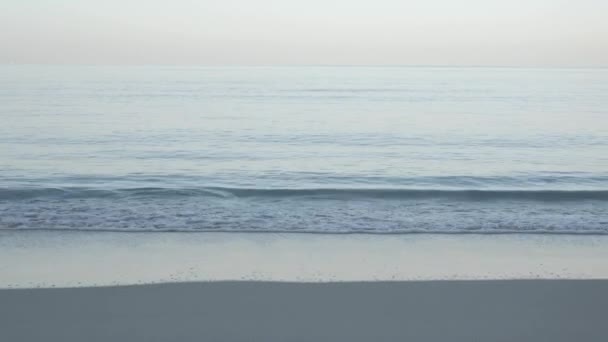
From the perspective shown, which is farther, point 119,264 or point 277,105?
point 277,105

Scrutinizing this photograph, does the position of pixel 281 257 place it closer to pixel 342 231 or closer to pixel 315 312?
pixel 342 231

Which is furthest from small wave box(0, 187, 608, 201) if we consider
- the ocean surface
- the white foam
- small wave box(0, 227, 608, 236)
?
the white foam

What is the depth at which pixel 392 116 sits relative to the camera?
103 ft

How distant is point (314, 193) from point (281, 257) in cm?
541

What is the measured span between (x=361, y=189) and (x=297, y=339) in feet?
28.4

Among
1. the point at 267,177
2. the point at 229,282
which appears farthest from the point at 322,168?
the point at 229,282

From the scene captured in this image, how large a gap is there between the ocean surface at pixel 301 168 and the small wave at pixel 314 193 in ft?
0.14

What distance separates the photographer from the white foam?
7172 mm

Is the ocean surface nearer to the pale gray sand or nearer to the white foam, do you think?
the white foam

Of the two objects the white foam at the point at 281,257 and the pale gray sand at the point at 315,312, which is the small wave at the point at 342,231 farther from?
the pale gray sand at the point at 315,312

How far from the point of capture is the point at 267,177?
15594 mm

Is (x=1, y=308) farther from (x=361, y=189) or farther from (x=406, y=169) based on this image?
(x=406, y=169)

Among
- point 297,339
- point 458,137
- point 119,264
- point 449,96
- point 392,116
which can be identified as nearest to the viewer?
point 297,339

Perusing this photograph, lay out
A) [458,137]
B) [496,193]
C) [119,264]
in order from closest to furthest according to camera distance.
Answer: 1. [119,264]
2. [496,193]
3. [458,137]
